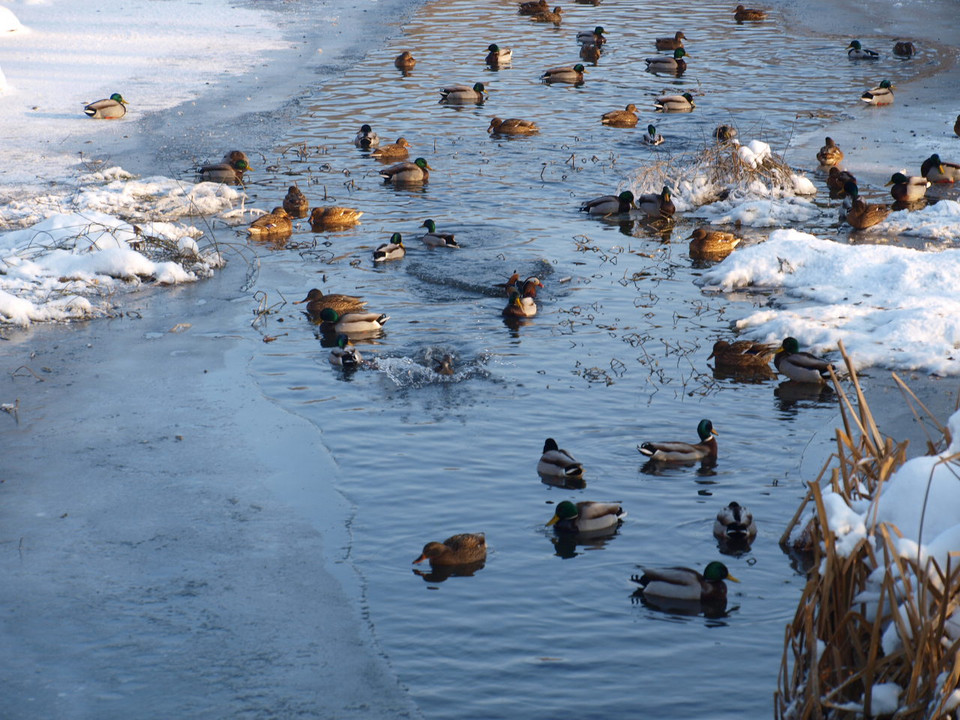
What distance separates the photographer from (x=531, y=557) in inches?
318

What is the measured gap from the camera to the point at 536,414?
10.2m

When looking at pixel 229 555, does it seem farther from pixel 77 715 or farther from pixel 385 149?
pixel 385 149

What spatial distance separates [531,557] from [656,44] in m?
22.1

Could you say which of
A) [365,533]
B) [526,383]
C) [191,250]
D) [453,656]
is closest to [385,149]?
[191,250]

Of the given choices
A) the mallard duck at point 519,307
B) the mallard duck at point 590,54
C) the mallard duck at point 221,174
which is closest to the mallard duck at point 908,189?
the mallard duck at point 519,307

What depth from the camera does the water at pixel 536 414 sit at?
688 cm

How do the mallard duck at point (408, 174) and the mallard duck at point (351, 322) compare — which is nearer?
the mallard duck at point (351, 322)

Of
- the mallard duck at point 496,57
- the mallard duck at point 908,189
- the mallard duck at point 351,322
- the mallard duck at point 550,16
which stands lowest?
the mallard duck at point 351,322

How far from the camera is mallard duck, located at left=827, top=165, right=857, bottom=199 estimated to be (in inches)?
660

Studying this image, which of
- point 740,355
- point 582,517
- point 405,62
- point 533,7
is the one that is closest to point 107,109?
point 405,62

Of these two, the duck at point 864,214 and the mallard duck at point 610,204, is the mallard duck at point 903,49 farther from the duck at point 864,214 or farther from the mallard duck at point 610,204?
the mallard duck at point 610,204

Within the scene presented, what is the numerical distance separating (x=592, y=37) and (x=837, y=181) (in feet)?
40.2

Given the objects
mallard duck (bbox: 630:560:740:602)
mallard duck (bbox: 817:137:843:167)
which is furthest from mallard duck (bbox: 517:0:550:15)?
mallard duck (bbox: 630:560:740:602)

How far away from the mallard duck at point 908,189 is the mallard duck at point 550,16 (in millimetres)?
16815
